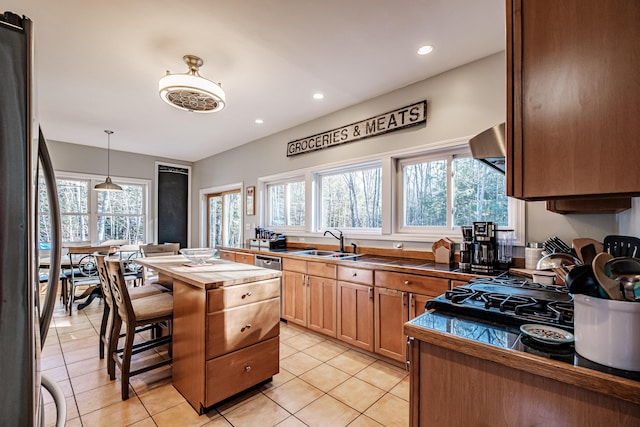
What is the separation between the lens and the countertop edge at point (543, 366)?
66cm

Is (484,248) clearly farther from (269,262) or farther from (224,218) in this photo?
(224,218)

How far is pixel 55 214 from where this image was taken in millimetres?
828

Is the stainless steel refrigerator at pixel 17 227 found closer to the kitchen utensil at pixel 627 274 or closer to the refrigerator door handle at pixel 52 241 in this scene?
the refrigerator door handle at pixel 52 241

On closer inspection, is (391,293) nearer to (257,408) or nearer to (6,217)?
(257,408)


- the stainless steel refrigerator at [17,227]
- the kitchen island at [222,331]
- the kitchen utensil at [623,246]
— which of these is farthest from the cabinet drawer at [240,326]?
the kitchen utensil at [623,246]

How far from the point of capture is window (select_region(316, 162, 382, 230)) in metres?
3.51

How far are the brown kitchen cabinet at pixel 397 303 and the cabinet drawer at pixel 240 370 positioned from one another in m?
0.93

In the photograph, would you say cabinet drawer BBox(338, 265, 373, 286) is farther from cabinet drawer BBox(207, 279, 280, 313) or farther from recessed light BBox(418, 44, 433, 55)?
recessed light BBox(418, 44, 433, 55)

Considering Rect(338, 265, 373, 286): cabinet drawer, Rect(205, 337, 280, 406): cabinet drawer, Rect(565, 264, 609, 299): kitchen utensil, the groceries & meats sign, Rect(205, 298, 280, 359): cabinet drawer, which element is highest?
the groceries & meats sign

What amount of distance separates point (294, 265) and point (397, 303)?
Result: 1.33 m

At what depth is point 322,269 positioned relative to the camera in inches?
120

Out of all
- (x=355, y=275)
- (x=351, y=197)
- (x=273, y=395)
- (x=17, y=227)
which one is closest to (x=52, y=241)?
(x=17, y=227)

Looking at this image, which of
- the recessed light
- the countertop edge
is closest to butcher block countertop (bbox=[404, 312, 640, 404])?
the countertop edge

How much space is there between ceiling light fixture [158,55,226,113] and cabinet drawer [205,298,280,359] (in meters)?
1.72
